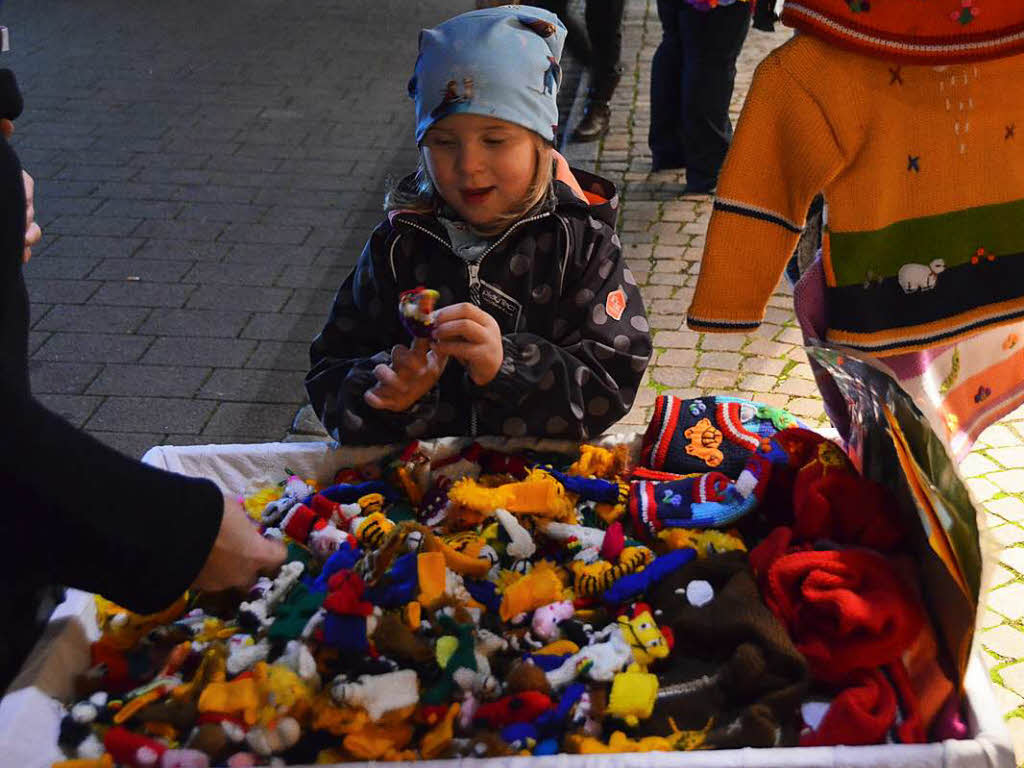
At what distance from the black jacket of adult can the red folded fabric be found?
1.02 metres

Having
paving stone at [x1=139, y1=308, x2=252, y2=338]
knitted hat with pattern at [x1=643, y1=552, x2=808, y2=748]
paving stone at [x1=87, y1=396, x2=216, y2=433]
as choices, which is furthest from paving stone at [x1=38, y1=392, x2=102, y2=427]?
knitted hat with pattern at [x1=643, y1=552, x2=808, y2=748]

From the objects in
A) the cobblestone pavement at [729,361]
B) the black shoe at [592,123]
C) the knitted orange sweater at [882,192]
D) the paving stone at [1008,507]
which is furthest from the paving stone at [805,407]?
the black shoe at [592,123]

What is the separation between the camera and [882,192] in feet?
→ 6.99

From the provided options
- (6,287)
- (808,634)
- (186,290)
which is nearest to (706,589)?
(808,634)

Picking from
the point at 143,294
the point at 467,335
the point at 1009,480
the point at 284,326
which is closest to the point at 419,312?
the point at 467,335

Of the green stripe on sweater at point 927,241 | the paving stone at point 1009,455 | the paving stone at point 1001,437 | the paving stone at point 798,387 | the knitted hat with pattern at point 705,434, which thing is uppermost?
the green stripe on sweater at point 927,241

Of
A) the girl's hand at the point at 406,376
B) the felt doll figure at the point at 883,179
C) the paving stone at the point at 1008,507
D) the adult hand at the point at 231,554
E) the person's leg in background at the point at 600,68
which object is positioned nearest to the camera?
the adult hand at the point at 231,554

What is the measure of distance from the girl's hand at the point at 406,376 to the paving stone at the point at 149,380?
2.04 metres

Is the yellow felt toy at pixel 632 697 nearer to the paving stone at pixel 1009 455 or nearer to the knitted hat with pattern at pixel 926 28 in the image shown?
→ the knitted hat with pattern at pixel 926 28

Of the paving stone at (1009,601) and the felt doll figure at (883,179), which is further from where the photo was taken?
the paving stone at (1009,601)

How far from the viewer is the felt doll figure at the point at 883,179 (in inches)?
80.1

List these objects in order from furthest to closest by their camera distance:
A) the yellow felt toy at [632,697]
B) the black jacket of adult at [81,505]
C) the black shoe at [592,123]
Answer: the black shoe at [592,123] → the yellow felt toy at [632,697] → the black jacket of adult at [81,505]

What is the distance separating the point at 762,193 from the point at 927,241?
35 cm

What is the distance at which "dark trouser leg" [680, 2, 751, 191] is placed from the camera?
5.21 m
